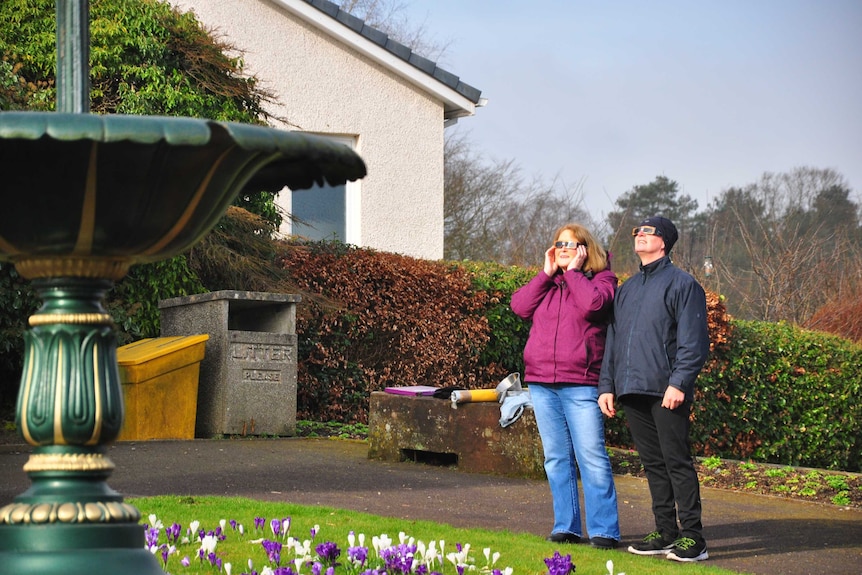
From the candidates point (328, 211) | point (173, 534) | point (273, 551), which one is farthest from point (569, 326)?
point (328, 211)

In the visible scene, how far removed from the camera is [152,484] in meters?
7.48

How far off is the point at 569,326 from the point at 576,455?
750 millimetres

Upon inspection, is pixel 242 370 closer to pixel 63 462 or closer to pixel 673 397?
pixel 673 397

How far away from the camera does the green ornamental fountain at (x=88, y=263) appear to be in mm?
3041

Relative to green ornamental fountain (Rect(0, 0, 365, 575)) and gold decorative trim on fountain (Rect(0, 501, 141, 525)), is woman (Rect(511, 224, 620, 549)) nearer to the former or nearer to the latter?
green ornamental fountain (Rect(0, 0, 365, 575))

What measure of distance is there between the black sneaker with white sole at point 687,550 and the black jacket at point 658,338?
774mm

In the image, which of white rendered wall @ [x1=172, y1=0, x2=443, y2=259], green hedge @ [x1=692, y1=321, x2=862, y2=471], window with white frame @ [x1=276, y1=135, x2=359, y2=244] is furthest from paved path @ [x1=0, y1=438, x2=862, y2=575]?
white rendered wall @ [x1=172, y1=0, x2=443, y2=259]

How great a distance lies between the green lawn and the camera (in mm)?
5121

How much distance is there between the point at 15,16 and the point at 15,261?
34.0 ft

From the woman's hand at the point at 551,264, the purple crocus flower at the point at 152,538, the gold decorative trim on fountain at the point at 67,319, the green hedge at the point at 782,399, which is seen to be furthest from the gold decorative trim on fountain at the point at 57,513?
the green hedge at the point at 782,399

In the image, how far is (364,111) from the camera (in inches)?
737

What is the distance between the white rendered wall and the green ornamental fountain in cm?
1448

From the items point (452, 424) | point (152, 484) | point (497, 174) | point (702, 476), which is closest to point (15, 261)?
point (152, 484)

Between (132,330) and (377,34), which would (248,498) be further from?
(377,34)
